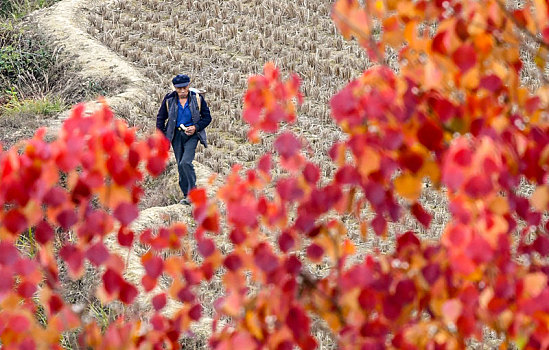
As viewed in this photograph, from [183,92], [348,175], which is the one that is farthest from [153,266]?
[183,92]

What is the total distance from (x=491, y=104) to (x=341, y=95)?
0.53 metres

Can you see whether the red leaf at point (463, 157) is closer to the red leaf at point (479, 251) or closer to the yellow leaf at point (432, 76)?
the red leaf at point (479, 251)

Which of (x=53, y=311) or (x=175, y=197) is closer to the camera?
(x=53, y=311)

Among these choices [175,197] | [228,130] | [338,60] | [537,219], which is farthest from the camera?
[338,60]

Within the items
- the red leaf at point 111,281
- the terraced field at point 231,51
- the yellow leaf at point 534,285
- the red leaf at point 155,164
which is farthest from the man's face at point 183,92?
the yellow leaf at point 534,285

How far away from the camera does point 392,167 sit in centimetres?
Result: 293

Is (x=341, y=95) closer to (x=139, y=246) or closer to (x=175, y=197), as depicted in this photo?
(x=139, y=246)

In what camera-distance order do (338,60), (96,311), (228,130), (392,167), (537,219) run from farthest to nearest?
(338,60), (228,130), (96,311), (537,219), (392,167)

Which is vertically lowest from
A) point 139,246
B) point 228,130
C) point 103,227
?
point 228,130

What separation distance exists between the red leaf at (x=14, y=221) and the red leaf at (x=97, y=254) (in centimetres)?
24

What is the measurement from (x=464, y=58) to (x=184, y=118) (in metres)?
5.68

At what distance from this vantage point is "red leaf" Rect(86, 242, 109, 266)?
2.99m

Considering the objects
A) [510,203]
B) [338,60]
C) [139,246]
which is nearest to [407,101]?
[510,203]

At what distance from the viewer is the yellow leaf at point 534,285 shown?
8.90 ft
